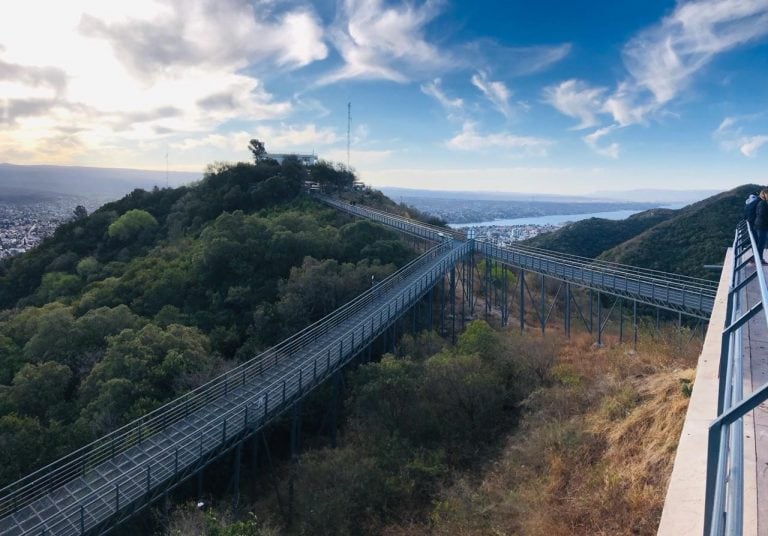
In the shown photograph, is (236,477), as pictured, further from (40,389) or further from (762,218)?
(762,218)

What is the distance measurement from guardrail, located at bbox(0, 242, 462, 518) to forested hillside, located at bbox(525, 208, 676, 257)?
29802 millimetres

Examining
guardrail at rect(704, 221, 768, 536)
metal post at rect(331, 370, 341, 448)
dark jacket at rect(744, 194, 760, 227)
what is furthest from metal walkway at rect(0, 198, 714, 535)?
guardrail at rect(704, 221, 768, 536)

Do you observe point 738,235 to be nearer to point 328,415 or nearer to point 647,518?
point 647,518

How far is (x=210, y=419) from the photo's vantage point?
38.4ft

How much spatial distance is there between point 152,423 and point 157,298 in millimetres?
11509

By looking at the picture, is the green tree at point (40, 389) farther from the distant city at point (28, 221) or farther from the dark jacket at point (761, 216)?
the distant city at point (28, 221)

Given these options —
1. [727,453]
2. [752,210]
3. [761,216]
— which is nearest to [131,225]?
[752,210]

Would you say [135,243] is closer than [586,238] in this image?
Yes

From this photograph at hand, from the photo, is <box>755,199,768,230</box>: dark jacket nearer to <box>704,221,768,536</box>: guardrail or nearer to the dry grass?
the dry grass

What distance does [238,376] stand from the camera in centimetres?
1323

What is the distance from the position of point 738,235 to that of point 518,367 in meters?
6.38

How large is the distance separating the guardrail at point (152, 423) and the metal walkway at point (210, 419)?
31mm

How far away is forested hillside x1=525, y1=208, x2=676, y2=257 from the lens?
149 feet

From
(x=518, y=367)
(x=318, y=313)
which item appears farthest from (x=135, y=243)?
(x=518, y=367)
